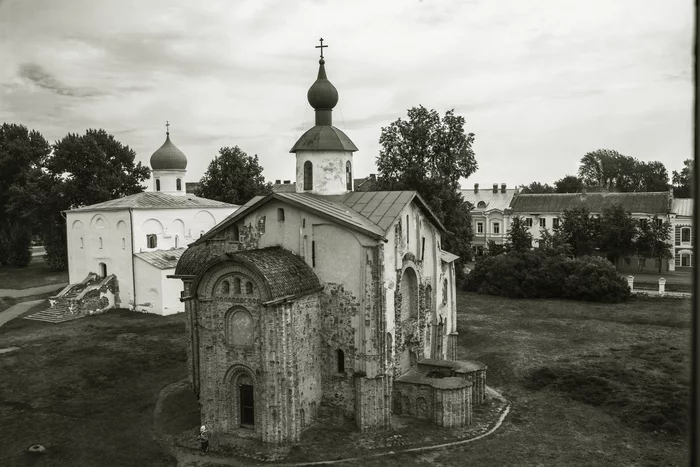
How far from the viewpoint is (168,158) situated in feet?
132

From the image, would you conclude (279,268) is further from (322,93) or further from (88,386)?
(88,386)

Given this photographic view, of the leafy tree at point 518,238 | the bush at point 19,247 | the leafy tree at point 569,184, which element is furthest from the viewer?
the leafy tree at point 569,184

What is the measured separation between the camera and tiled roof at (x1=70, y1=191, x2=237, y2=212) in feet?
112

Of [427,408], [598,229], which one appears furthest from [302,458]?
[598,229]

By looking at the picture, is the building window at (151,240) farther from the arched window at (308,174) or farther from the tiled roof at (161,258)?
the arched window at (308,174)

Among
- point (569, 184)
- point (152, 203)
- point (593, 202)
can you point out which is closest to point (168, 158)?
point (152, 203)

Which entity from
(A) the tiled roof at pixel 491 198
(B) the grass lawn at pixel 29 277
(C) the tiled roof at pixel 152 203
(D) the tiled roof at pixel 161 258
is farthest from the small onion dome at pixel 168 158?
Result: (A) the tiled roof at pixel 491 198

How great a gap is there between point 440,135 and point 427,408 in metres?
21.2

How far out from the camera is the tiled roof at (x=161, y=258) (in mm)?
32125

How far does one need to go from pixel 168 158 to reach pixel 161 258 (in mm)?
10132

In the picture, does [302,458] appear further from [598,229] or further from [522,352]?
[598,229]

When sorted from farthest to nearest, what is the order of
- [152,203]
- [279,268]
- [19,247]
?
1. [19,247]
2. [152,203]
3. [279,268]

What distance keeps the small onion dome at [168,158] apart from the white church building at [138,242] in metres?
3.08

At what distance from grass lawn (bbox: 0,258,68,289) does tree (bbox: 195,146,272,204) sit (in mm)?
13252
